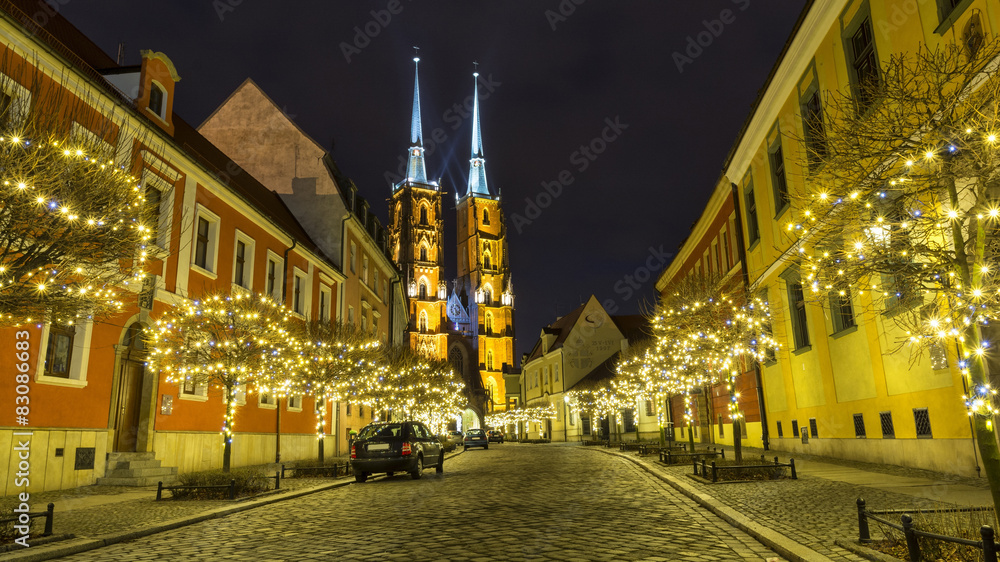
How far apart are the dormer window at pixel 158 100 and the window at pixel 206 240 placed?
10.1 ft

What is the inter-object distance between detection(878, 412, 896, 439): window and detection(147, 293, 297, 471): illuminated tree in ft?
49.0

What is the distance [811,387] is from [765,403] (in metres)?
5.09

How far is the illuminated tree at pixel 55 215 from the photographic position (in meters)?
7.83

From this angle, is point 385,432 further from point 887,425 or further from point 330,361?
point 887,425

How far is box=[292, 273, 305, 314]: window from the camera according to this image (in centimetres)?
2925

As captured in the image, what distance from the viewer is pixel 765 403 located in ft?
81.9

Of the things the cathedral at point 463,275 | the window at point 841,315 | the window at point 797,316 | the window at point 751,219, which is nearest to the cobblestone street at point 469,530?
the window at point 841,315

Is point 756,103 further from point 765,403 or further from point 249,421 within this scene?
point 249,421

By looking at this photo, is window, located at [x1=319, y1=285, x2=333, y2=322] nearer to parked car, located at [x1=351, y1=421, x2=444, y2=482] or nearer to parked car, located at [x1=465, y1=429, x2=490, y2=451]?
parked car, located at [x1=351, y1=421, x2=444, y2=482]

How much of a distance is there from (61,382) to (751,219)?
2245 cm

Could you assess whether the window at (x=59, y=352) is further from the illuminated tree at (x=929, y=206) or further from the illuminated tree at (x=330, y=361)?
the illuminated tree at (x=929, y=206)

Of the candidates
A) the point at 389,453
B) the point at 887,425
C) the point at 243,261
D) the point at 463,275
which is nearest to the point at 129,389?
the point at 389,453

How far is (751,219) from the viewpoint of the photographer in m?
25.4

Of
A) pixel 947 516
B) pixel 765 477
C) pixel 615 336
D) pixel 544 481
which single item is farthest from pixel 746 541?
pixel 615 336
